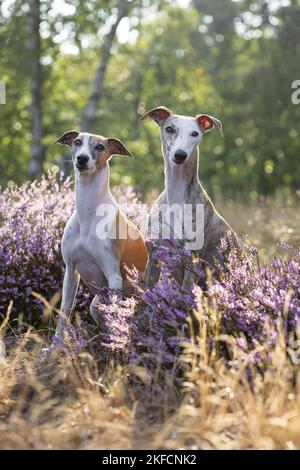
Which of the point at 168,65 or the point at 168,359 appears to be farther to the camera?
the point at 168,65

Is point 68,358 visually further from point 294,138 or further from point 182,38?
point 182,38

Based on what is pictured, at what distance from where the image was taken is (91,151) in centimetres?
558

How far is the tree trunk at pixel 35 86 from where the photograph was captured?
1384 centimetres

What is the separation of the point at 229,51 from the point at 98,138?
18570mm

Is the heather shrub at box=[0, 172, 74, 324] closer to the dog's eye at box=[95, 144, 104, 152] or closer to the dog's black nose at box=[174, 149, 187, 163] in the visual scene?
the dog's eye at box=[95, 144, 104, 152]

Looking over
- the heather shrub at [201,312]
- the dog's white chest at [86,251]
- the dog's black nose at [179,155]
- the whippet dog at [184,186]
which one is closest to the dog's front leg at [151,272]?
the whippet dog at [184,186]

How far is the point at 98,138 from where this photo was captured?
5.66 m

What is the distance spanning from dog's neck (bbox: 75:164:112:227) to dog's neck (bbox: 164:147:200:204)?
1.79 ft

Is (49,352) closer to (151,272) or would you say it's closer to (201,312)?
(151,272)

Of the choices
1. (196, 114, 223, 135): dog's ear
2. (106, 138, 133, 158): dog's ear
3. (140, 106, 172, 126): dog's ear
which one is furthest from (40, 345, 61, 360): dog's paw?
(196, 114, 223, 135): dog's ear

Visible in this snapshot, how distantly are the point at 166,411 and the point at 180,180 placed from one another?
246 centimetres

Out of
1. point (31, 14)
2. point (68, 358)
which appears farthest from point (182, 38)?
point (68, 358)

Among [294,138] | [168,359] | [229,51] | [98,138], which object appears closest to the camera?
[168,359]

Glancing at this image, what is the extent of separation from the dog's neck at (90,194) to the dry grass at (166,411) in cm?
154
